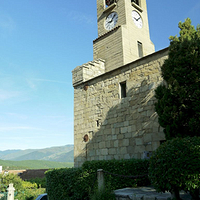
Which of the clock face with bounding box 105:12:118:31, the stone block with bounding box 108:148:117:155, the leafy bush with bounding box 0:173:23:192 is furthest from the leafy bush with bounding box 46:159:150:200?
the clock face with bounding box 105:12:118:31

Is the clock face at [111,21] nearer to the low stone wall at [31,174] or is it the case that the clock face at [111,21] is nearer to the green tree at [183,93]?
the green tree at [183,93]

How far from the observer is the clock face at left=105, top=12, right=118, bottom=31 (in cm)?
1496

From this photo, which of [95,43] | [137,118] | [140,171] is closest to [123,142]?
[137,118]

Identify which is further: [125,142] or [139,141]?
[125,142]

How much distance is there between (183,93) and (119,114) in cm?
393

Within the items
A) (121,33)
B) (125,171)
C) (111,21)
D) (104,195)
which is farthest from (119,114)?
(111,21)

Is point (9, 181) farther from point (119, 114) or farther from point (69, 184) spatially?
point (119, 114)

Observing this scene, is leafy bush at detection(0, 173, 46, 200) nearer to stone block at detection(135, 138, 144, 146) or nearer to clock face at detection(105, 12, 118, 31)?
stone block at detection(135, 138, 144, 146)

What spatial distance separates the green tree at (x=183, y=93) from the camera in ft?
19.0

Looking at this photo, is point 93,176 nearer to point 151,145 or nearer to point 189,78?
point 151,145

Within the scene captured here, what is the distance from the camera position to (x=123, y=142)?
29.3ft

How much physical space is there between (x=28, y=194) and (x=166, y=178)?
45.7 ft

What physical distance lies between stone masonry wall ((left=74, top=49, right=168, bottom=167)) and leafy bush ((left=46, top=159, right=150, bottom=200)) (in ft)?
5.35

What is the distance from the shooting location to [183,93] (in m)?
5.85
